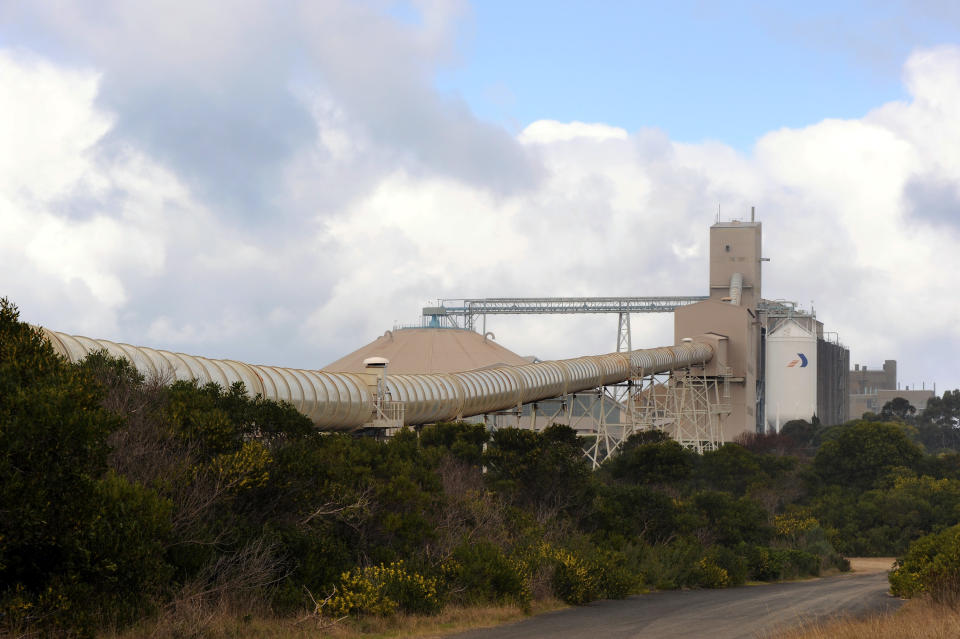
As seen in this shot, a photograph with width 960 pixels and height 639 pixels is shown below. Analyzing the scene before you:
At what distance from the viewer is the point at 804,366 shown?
113250 millimetres

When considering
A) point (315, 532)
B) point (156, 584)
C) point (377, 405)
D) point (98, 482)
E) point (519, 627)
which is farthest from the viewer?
point (377, 405)

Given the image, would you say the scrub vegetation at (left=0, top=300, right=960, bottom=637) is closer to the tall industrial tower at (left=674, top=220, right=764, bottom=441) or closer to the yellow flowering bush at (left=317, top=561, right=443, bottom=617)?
the yellow flowering bush at (left=317, top=561, right=443, bottom=617)

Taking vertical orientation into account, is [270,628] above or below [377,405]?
below

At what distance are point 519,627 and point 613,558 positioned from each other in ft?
31.5

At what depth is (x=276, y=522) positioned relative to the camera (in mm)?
20422

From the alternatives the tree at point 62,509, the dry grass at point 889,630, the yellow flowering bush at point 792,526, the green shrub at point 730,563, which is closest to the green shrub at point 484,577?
the dry grass at point 889,630

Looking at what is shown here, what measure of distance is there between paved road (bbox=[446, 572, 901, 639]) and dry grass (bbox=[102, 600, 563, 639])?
571mm

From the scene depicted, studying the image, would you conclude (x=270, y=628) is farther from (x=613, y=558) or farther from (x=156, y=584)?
(x=613, y=558)

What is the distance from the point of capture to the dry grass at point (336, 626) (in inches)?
653

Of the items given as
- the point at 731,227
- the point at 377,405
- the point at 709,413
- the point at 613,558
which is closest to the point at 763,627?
the point at 613,558

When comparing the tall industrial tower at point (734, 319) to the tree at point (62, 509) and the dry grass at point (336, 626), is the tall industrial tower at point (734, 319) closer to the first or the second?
the dry grass at point (336, 626)

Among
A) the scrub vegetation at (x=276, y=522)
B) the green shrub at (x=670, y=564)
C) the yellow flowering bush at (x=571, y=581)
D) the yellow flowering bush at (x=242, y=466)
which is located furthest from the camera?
the green shrub at (x=670, y=564)

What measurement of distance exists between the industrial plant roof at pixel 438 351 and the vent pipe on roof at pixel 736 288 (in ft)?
80.7

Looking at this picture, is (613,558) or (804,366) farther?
(804,366)
